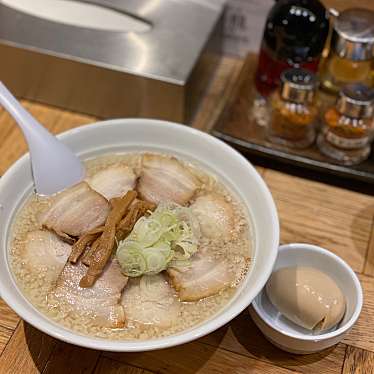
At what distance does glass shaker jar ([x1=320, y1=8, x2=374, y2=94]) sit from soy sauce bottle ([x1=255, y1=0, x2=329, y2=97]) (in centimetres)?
4

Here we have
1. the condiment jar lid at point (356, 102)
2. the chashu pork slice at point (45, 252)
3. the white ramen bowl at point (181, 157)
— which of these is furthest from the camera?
the condiment jar lid at point (356, 102)

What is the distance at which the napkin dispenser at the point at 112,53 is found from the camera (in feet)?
4.49

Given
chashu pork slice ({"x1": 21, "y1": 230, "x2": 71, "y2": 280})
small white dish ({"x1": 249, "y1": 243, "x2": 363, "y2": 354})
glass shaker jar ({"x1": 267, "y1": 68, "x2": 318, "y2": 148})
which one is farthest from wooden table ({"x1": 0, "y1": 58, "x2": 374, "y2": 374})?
glass shaker jar ({"x1": 267, "y1": 68, "x2": 318, "y2": 148})

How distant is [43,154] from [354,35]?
28.9 inches

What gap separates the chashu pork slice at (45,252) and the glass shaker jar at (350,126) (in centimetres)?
65

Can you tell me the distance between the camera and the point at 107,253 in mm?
927

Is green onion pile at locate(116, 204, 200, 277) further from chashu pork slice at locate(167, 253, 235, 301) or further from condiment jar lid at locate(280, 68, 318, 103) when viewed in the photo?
condiment jar lid at locate(280, 68, 318, 103)

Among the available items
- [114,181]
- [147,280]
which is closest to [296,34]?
[114,181]

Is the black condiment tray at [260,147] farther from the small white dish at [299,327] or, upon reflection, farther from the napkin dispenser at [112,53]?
the small white dish at [299,327]

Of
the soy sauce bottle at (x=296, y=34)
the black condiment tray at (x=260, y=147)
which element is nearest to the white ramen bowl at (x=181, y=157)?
the black condiment tray at (x=260, y=147)

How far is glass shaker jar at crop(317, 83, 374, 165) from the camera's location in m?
1.28

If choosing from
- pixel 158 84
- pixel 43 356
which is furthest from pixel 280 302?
pixel 158 84

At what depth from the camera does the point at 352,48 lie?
1339 mm

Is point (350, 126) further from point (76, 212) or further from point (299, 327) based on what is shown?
point (76, 212)
